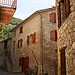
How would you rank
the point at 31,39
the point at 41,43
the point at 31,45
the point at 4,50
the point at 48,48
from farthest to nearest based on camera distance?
the point at 4,50 < the point at 31,39 < the point at 31,45 < the point at 41,43 < the point at 48,48

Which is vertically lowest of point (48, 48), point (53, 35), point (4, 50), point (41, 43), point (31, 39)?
point (4, 50)

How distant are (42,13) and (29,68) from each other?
18.2 ft

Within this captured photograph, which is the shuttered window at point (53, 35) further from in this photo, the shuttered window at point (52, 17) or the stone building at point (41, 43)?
the shuttered window at point (52, 17)

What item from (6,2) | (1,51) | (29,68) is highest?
(6,2)

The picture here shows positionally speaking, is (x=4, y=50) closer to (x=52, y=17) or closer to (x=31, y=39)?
(x=31, y=39)

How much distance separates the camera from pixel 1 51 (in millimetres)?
23438

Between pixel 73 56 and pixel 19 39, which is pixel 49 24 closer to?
pixel 19 39

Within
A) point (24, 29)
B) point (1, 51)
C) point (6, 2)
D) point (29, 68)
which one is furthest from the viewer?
point (1, 51)

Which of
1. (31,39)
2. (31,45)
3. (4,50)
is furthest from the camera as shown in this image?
(4,50)

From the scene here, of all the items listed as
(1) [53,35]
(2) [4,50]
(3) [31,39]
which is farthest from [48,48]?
(2) [4,50]

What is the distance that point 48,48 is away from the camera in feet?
42.1

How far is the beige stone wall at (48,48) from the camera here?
12.5 m

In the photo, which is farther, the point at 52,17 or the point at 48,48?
the point at 52,17

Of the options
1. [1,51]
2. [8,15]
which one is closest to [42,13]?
[8,15]
